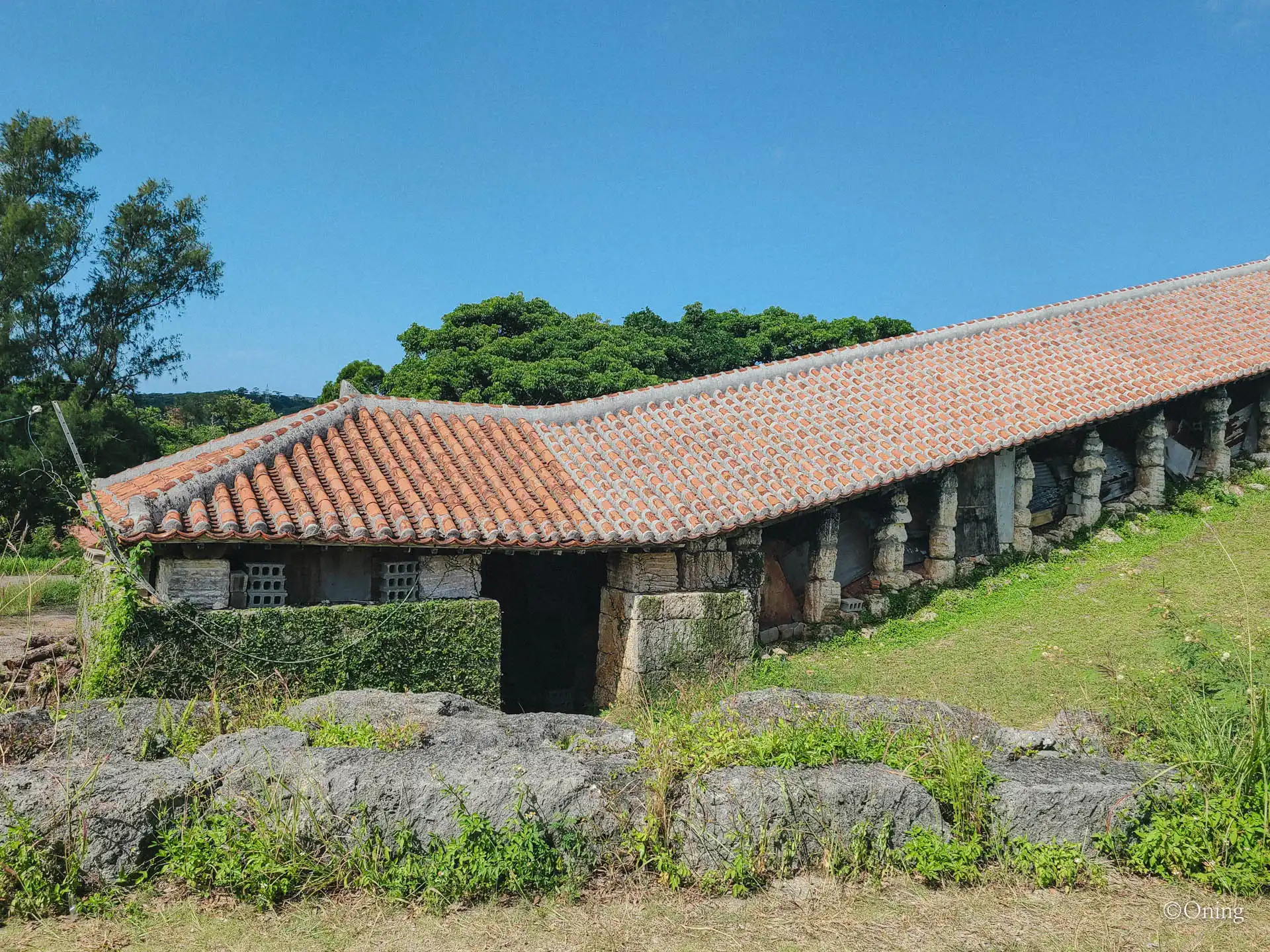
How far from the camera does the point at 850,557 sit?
1291 centimetres

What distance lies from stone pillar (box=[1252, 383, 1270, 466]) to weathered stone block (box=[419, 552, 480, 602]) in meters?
13.9

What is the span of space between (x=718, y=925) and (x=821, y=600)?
25.6 ft

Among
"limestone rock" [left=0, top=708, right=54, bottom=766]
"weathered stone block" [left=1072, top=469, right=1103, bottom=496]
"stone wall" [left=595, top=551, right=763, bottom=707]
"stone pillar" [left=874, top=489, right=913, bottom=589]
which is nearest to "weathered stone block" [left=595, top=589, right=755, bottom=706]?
"stone wall" [left=595, top=551, right=763, bottom=707]

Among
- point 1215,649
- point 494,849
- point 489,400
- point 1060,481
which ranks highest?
point 489,400

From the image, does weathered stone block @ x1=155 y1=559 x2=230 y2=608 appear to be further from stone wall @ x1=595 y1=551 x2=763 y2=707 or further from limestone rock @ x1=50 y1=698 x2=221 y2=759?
stone wall @ x1=595 y1=551 x2=763 y2=707

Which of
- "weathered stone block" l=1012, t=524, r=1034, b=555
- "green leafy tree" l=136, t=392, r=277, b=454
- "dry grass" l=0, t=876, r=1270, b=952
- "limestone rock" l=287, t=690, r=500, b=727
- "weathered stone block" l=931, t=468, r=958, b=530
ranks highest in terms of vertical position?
"green leafy tree" l=136, t=392, r=277, b=454

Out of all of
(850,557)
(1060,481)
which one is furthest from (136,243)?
(1060,481)

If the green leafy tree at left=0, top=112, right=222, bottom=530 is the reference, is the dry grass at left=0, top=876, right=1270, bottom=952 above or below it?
below

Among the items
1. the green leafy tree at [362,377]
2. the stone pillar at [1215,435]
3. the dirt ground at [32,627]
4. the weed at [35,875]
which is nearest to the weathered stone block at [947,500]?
the stone pillar at [1215,435]

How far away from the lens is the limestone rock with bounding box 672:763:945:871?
5180 mm

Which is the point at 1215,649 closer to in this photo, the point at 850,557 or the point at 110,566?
the point at 850,557

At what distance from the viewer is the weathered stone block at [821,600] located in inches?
482

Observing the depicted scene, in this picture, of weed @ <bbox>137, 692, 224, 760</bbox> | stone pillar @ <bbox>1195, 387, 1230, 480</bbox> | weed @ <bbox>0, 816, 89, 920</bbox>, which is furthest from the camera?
stone pillar @ <bbox>1195, 387, 1230, 480</bbox>

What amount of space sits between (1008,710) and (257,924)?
702 cm
